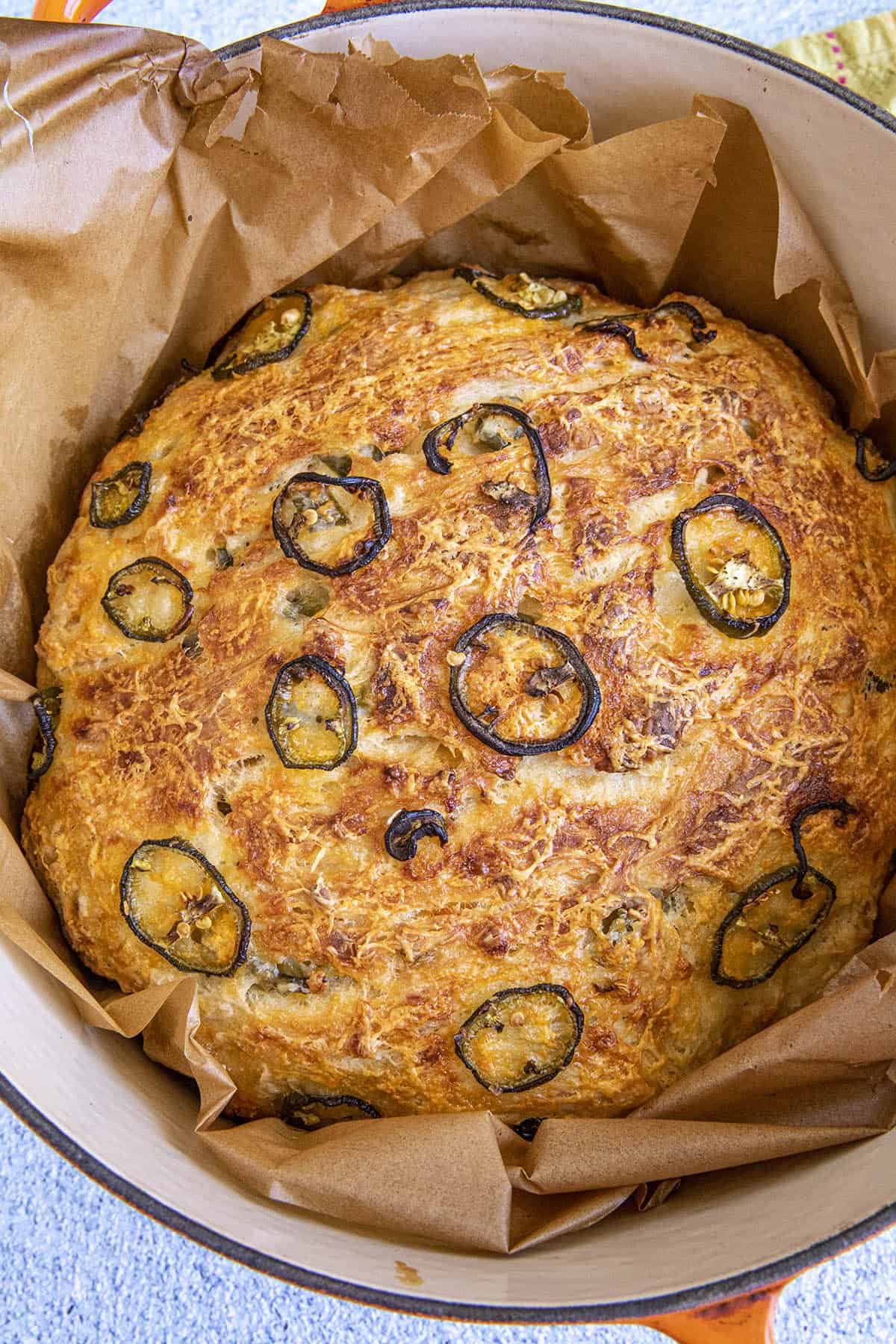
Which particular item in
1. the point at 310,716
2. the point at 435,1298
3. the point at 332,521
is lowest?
the point at 435,1298

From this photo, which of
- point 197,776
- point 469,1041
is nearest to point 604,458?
point 197,776

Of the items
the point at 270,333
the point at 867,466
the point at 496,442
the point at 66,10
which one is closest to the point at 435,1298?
the point at 496,442

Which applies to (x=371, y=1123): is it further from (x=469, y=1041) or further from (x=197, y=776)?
(x=197, y=776)

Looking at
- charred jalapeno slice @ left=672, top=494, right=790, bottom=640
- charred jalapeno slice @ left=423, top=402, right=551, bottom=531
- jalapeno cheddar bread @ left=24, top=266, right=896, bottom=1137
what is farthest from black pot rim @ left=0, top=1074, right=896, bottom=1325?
charred jalapeno slice @ left=423, top=402, right=551, bottom=531

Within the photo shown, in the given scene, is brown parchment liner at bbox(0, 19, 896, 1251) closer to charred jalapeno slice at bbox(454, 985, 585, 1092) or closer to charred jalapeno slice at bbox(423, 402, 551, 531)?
charred jalapeno slice at bbox(454, 985, 585, 1092)

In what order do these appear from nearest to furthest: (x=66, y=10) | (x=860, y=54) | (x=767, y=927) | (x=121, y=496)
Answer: (x=767, y=927) → (x=66, y=10) → (x=121, y=496) → (x=860, y=54)

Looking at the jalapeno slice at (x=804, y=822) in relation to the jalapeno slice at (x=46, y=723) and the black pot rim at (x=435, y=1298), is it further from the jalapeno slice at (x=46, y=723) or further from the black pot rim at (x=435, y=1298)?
the jalapeno slice at (x=46, y=723)

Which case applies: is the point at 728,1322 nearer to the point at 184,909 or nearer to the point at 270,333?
the point at 184,909
